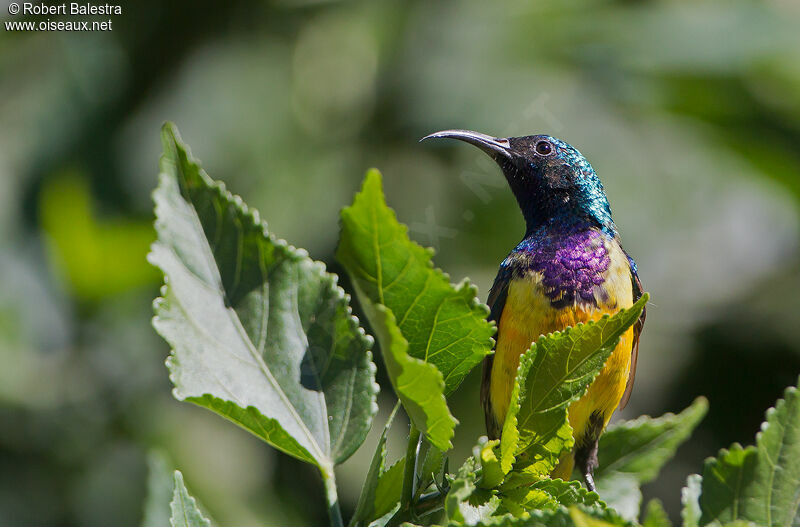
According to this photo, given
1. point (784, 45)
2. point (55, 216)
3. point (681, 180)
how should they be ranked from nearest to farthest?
point (55, 216)
point (784, 45)
point (681, 180)

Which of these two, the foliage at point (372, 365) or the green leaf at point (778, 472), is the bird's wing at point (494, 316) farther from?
the green leaf at point (778, 472)

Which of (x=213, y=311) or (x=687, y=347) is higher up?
(x=213, y=311)

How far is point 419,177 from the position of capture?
5.94 metres

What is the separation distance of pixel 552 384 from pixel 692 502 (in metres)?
0.30

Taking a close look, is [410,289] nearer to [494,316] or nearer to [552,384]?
[552,384]

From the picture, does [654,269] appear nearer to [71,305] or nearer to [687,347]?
[687,347]

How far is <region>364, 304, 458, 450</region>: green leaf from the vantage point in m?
1.20

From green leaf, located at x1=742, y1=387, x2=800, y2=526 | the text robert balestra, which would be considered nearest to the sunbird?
green leaf, located at x1=742, y1=387, x2=800, y2=526

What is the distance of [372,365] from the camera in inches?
54.3

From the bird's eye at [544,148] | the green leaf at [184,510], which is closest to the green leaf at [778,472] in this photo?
the green leaf at [184,510]

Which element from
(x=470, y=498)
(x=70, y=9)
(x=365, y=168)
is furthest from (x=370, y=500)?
(x=70, y=9)

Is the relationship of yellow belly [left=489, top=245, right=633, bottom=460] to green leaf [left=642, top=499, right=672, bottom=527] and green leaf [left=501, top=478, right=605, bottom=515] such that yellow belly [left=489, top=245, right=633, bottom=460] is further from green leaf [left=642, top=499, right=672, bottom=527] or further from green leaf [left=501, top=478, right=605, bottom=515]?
green leaf [left=642, top=499, right=672, bottom=527]

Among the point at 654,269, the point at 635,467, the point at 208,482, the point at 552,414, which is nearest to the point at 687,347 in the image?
the point at 654,269

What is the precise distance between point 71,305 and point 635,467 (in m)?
3.27
